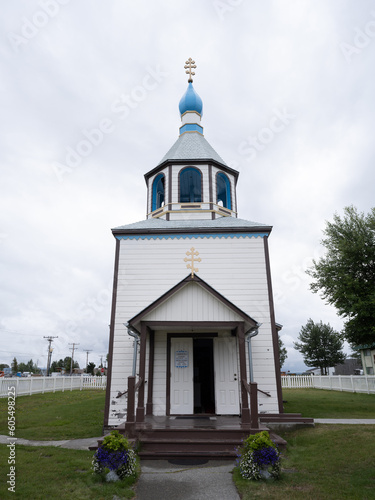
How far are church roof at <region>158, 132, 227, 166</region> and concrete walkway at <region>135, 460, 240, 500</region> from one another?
11248 mm

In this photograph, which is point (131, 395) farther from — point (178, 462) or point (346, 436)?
point (346, 436)

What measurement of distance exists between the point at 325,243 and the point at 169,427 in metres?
14.6

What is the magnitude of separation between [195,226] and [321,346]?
37582 mm

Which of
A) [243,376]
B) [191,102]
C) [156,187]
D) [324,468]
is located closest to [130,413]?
[243,376]

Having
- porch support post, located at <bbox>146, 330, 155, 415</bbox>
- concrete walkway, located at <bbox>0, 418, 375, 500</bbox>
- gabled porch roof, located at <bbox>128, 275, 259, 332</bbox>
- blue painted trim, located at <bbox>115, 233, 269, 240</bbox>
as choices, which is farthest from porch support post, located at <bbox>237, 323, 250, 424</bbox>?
blue painted trim, located at <bbox>115, 233, 269, 240</bbox>

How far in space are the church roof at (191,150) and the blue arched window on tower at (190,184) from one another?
596 millimetres

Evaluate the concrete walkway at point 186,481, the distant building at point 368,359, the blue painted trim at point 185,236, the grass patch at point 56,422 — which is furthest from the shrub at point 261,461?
the distant building at point 368,359

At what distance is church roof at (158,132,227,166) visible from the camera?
15102 millimetres

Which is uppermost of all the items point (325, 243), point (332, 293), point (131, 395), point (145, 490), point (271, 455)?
point (325, 243)

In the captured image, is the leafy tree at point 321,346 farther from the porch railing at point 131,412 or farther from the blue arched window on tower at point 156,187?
the porch railing at point 131,412

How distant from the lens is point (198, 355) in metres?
11.6

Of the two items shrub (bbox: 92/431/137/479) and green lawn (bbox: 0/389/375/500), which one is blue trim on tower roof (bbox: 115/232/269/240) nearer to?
green lawn (bbox: 0/389/375/500)

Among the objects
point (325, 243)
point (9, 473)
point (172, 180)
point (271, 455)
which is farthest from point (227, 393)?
point (325, 243)

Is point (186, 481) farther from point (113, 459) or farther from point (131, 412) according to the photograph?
point (131, 412)
